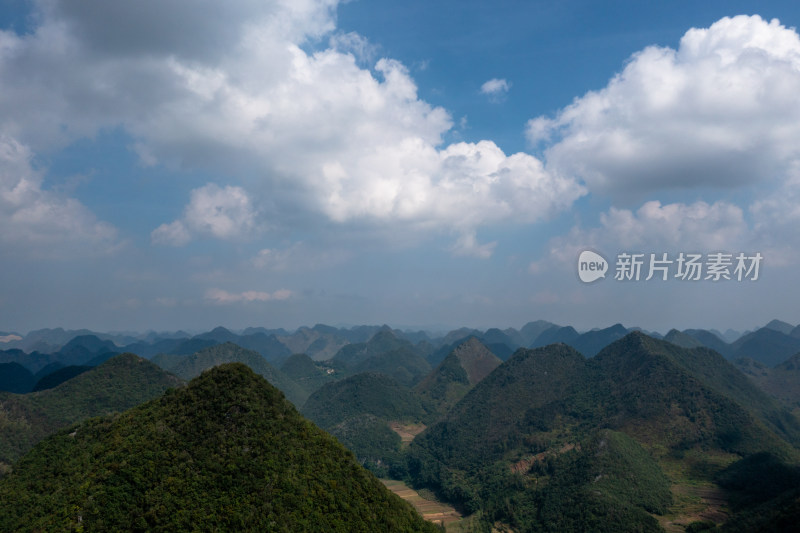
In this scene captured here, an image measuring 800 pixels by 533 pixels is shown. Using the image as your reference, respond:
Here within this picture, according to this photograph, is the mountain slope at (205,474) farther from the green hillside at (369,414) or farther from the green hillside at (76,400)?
the green hillside at (369,414)

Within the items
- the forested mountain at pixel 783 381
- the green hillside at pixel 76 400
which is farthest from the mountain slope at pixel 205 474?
the forested mountain at pixel 783 381

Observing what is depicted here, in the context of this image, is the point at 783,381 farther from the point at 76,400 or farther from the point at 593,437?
the point at 76,400

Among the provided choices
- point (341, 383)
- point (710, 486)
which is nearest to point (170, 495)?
point (710, 486)

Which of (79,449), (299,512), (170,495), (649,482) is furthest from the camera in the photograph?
(649,482)

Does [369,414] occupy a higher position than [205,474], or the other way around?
[205,474]

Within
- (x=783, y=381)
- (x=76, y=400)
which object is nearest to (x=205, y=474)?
(x=76, y=400)

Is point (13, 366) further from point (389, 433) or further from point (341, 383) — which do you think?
point (389, 433)

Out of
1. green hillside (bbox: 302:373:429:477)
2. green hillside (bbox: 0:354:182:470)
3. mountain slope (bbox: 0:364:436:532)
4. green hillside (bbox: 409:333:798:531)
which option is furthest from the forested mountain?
green hillside (bbox: 0:354:182:470)
